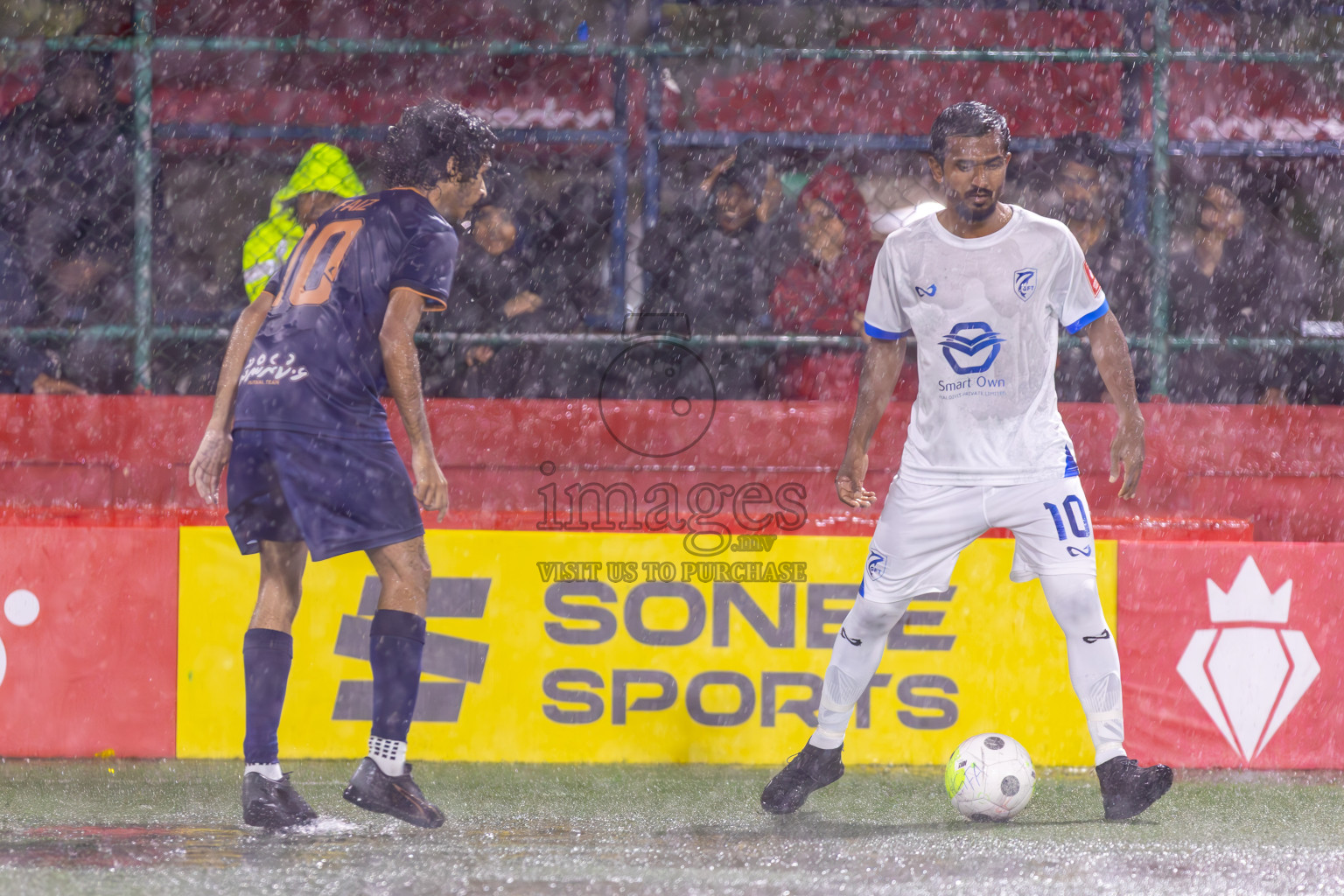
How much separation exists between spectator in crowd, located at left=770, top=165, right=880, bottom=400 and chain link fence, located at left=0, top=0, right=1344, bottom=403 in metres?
0.01

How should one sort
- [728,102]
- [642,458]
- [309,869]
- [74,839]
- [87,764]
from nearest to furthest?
[309,869] < [74,839] < [87,764] < [642,458] < [728,102]

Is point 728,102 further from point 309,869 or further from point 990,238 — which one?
point 309,869

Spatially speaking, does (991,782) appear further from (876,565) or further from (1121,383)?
(1121,383)

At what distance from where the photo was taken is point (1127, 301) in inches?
253

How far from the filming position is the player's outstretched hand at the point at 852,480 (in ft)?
14.5

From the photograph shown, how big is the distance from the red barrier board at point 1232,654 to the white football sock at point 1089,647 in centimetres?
Answer: 108

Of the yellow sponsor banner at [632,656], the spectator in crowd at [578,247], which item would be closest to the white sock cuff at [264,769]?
the yellow sponsor banner at [632,656]

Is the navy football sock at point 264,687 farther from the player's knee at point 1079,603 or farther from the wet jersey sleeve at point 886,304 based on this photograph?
the player's knee at point 1079,603

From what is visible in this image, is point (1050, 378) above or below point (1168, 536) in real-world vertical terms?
above

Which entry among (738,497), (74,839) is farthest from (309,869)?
(738,497)

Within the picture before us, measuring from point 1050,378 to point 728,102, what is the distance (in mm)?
3122

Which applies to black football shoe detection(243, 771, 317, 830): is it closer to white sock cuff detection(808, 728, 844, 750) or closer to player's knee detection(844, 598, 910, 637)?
white sock cuff detection(808, 728, 844, 750)

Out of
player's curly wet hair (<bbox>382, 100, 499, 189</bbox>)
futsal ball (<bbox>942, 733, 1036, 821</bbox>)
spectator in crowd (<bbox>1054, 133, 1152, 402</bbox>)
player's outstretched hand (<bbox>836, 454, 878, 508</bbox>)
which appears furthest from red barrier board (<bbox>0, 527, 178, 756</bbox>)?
spectator in crowd (<bbox>1054, 133, 1152, 402</bbox>)

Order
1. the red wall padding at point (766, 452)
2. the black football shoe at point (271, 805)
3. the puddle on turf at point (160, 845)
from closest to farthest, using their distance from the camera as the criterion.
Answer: the puddle on turf at point (160, 845) → the black football shoe at point (271, 805) → the red wall padding at point (766, 452)
